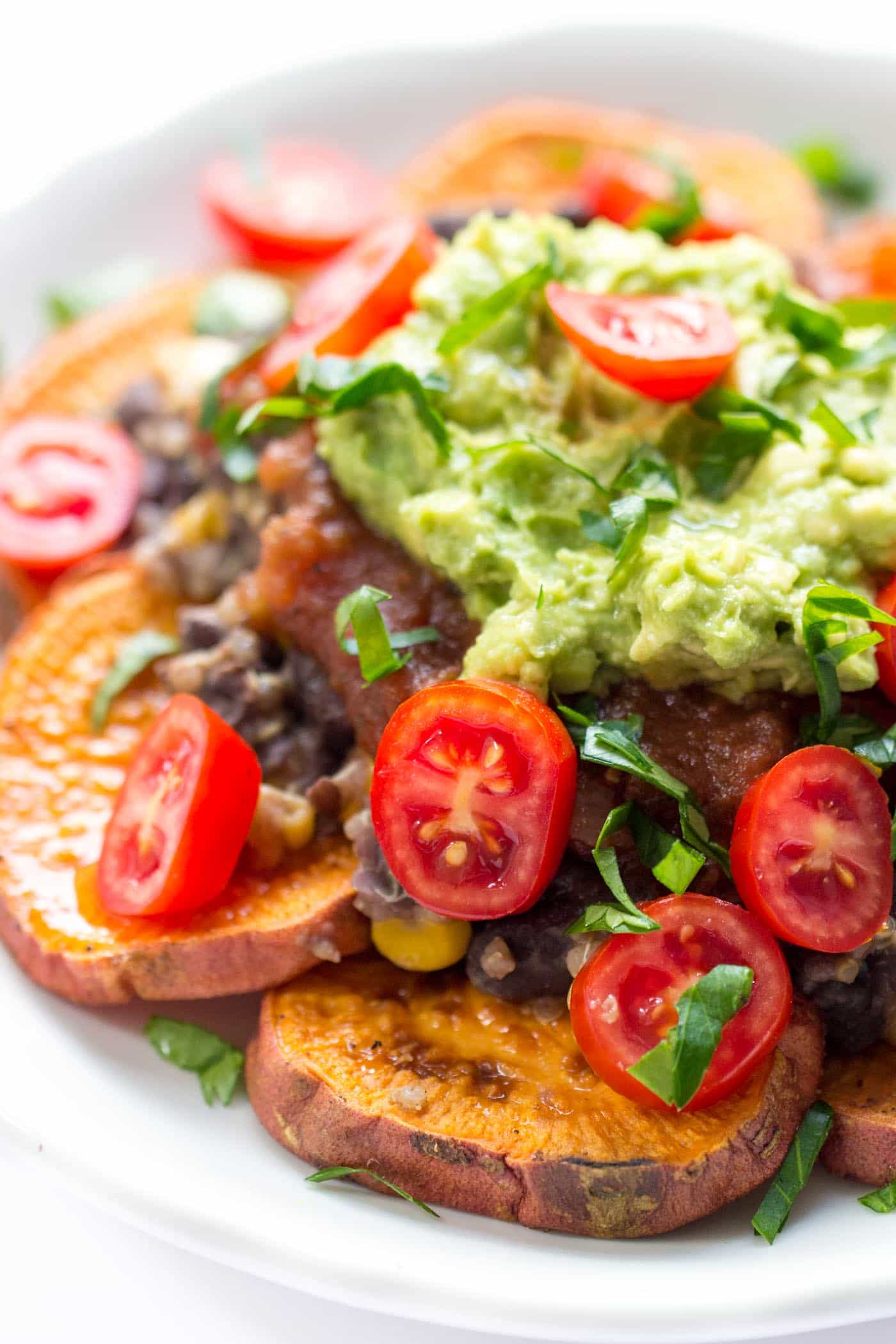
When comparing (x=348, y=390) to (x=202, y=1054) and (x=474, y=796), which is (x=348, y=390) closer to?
(x=474, y=796)

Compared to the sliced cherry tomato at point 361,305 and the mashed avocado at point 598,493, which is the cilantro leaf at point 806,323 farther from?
the sliced cherry tomato at point 361,305

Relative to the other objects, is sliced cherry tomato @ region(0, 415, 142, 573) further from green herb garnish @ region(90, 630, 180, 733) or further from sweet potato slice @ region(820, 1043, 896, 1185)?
sweet potato slice @ region(820, 1043, 896, 1185)

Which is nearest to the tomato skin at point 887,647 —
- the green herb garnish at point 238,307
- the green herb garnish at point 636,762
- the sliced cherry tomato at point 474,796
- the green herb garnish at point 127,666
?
the green herb garnish at point 636,762

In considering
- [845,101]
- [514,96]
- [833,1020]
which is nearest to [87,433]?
[514,96]

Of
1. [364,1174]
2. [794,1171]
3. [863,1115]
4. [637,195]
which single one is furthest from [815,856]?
[637,195]

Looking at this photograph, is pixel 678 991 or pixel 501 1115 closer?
pixel 678 991

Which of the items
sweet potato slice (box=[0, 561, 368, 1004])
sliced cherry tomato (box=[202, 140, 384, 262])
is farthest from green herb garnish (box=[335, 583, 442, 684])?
sliced cherry tomato (box=[202, 140, 384, 262])
